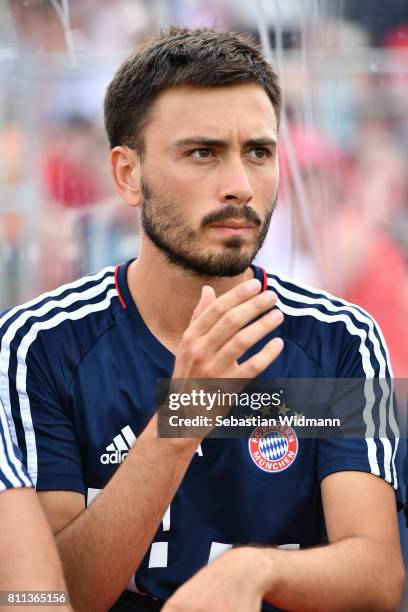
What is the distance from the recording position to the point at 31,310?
74.6 inches

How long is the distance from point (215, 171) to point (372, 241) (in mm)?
1347

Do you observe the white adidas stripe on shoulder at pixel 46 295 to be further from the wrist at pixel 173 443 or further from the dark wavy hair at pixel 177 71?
the wrist at pixel 173 443

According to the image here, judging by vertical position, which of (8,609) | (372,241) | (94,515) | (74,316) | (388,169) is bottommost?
(8,609)

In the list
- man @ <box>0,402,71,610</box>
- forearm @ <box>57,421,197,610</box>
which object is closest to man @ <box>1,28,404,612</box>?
forearm @ <box>57,421,197,610</box>

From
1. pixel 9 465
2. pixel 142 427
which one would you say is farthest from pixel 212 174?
pixel 9 465

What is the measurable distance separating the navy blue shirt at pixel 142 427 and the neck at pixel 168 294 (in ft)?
0.16

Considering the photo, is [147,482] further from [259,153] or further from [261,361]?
[259,153]

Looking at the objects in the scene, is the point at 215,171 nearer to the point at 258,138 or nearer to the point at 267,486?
the point at 258,138

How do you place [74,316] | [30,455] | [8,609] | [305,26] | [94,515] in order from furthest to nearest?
[305,26] < [74,316] < [30,455] < [94,515] < [8,609]

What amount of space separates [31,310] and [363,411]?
741mm

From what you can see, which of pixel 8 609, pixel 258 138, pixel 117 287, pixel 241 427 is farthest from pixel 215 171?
pixel 8 609

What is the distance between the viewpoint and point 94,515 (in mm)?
1611

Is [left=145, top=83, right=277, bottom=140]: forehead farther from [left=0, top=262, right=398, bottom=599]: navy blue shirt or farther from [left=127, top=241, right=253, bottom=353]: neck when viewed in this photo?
[left=0, top=262, right=398, bottom=599]: navy blue shirt

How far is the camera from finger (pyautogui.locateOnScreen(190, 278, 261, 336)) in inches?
58.6
